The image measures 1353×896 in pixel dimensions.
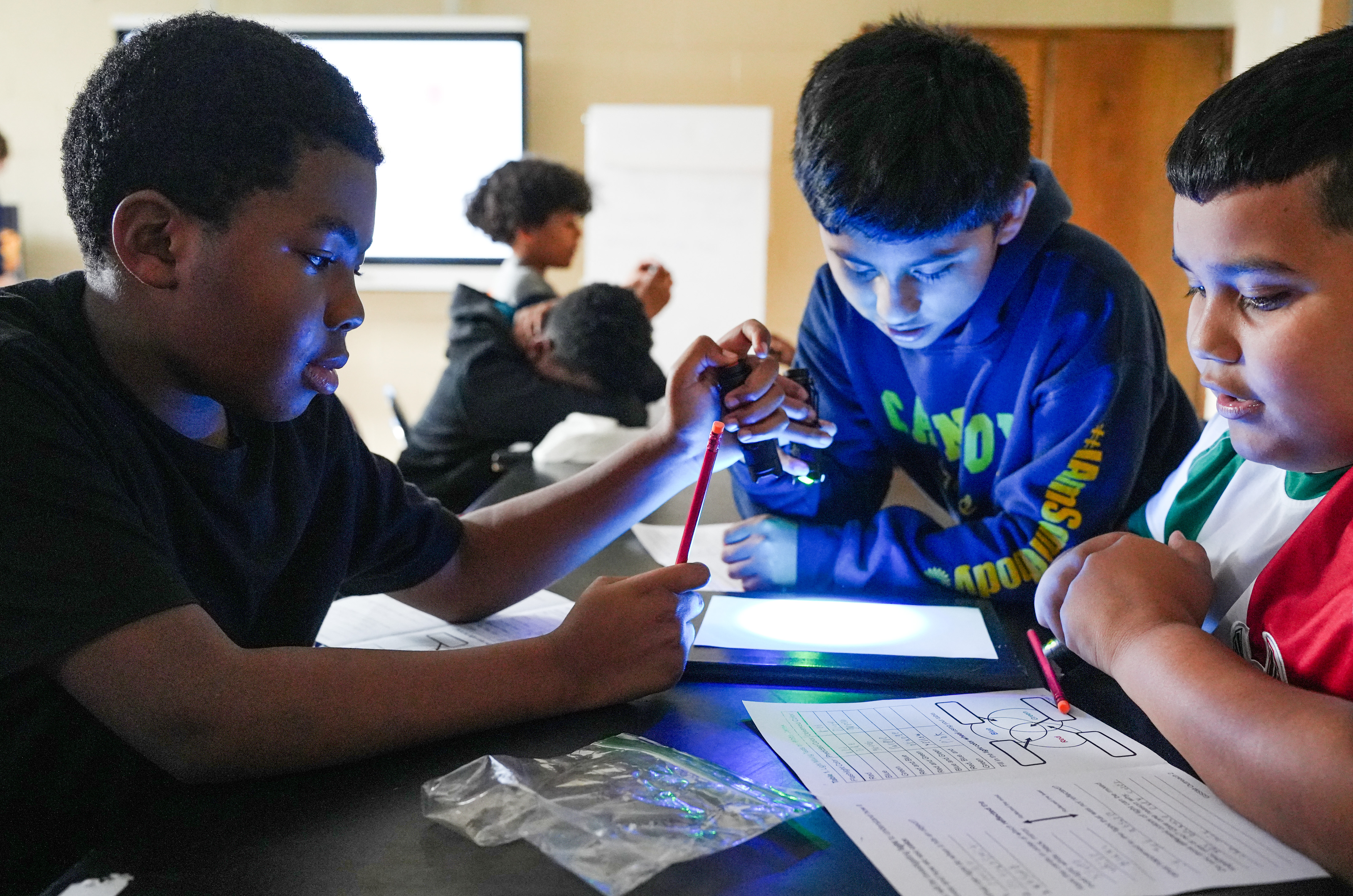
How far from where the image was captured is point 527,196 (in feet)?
8.56

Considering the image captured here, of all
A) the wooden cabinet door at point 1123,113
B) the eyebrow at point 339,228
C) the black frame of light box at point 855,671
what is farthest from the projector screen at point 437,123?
the black frame of light box at point 855,671

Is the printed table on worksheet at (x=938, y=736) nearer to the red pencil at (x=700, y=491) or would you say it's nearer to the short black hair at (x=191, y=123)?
the red pencil at (x=700, y=491)

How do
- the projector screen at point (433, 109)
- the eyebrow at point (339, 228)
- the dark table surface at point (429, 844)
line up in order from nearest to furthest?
the dark table surface at point (429, 844) < the eyebrow at point (339, 228) < the projector screen at point (433, 109)

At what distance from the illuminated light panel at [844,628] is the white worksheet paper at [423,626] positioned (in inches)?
5.8

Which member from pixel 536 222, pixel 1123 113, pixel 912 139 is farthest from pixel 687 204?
pixel 912 139

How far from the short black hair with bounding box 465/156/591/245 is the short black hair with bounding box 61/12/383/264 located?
75.6 inches

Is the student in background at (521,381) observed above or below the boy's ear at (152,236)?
below

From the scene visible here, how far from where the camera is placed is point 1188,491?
0.94m

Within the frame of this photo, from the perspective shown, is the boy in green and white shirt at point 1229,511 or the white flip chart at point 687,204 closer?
the boy in green and white shirt at point 1229,511

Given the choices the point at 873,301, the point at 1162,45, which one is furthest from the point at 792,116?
the point at 873,301

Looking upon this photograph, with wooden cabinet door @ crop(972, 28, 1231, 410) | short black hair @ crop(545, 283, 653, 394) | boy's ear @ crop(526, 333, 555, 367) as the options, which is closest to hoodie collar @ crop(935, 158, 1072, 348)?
short black hair @ crop(545, 283, 653, 394)

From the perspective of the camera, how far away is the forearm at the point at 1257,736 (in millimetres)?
492

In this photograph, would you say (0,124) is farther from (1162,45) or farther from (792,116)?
(1162,45)

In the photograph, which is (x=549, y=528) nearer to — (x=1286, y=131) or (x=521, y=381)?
(x=1286, y=131)
